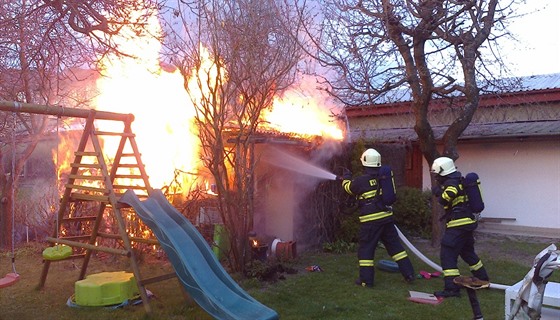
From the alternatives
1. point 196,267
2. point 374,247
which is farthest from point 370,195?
point 196,267

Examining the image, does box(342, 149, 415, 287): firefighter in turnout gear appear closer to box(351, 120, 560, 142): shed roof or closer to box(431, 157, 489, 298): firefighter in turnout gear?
box(431, 157, 489, 298): firefighter in turnout gear

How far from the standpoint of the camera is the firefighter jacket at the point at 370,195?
6898 millimetres

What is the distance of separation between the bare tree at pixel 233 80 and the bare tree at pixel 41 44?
3.16 ft

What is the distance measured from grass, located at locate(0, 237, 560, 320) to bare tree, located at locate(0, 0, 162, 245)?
75.9 inches

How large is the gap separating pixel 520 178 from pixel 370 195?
7.42 meters

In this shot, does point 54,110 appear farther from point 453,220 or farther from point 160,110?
point 453,220

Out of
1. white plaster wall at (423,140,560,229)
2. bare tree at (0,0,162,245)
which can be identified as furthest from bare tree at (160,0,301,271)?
white plaster wall at (423,140,560,229)

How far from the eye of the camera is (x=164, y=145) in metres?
9.30

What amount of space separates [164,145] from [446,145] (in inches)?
214

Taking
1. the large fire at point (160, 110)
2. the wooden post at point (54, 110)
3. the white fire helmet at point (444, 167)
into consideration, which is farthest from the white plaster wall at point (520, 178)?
the wooden post at point (54, 110)

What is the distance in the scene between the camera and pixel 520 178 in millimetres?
12430

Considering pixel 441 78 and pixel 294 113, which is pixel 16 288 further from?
pixel 441 78

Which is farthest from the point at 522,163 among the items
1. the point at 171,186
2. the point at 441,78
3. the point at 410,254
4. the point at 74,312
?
the point at 74,312

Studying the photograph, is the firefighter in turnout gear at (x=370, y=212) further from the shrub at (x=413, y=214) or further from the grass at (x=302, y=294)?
the shrub at (x=413, y=214)
